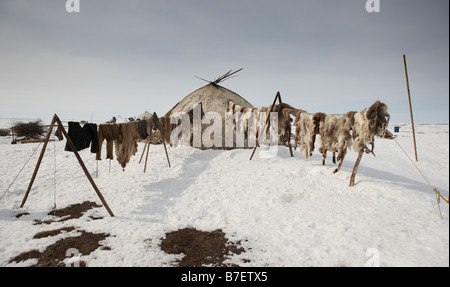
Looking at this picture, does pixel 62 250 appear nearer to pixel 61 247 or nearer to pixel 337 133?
pixel 61 247

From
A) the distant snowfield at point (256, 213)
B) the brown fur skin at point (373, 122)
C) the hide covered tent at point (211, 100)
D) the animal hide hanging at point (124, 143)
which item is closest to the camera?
the distant snowfield at point (256, 213)

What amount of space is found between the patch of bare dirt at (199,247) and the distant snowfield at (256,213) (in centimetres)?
19

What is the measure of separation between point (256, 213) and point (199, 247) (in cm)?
195

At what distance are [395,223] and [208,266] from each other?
13.8 feet

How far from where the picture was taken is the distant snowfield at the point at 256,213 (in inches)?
153

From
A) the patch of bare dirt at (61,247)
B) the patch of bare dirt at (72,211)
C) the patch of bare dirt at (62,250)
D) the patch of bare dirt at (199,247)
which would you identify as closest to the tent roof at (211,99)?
the patch of bare dirt at (72,211)

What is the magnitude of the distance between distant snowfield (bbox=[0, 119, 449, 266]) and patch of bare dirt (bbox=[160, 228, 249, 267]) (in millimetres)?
191

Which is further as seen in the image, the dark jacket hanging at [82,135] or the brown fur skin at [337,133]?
the dark jacket hanging at [82,135]

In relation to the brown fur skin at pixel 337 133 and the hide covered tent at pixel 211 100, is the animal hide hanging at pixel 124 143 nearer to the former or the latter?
the hide covered tent at pixel 211 100

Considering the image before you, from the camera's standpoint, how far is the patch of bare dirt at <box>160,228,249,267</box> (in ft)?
12.9
